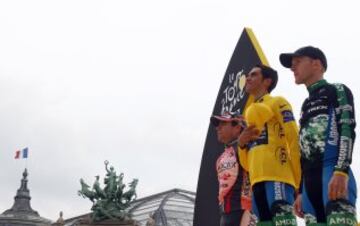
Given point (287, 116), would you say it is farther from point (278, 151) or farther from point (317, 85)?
point (317, 85)

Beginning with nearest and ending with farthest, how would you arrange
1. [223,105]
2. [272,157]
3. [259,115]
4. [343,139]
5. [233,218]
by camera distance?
[343,139], [272,157], [259,115], [233,218], [223,105]

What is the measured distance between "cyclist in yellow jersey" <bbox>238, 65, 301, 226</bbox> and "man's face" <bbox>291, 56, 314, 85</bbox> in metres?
0.50

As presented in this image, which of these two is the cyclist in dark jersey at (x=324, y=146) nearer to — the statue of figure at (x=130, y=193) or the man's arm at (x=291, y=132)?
the man's arm at (x=291, y=132)

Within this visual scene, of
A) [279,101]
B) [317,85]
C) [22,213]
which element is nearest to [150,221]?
[22,213]

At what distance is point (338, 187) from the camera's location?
203 inches

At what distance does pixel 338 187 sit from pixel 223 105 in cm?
693

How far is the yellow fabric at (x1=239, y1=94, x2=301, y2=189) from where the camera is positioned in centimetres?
620

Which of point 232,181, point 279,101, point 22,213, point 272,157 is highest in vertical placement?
point 22,213

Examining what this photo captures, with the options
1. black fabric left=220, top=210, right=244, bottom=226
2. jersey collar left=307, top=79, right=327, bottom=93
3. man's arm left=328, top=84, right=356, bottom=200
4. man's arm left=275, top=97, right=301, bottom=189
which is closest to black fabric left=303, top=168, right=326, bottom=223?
man's arm left=328, top=84, right=356, bottom=200

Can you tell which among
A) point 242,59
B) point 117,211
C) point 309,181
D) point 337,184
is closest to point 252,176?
point 309,181

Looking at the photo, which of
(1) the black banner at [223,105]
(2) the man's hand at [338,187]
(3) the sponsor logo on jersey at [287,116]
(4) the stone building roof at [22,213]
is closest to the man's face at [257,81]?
(3) the sponsor logo on jersey at [287,116]

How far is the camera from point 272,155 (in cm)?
628

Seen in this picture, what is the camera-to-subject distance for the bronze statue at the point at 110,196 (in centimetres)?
4691

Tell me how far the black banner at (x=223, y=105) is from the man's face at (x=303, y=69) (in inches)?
175
